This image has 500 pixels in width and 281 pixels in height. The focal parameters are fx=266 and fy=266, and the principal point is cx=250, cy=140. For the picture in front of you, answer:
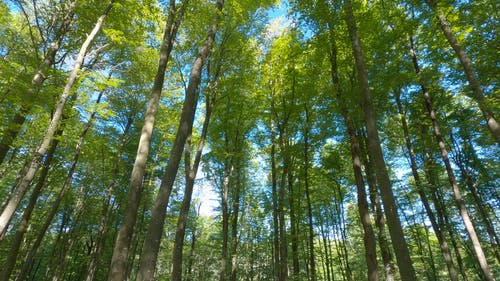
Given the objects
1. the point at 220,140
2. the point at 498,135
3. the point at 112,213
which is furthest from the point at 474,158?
the point at 112,213

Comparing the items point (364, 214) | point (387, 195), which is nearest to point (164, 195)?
point (387, 195)

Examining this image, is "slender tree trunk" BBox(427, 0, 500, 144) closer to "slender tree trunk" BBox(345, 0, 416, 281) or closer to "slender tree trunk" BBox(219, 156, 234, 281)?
"slender tree trunk" BBox(345, 0, 416, 281)

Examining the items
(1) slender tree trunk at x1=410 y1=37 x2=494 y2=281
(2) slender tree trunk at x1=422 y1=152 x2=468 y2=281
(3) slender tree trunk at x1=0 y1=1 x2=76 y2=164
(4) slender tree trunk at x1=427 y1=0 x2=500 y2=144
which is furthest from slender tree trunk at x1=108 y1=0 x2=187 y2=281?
(2) slender tree trunk at x1=422 y1=152 x2=468 y2=281

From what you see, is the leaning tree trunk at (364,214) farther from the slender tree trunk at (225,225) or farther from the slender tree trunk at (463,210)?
the slender tree trunk at (225,225)

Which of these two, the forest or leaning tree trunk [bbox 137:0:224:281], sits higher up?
the forest

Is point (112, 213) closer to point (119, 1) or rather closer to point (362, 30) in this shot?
point (119, 1)

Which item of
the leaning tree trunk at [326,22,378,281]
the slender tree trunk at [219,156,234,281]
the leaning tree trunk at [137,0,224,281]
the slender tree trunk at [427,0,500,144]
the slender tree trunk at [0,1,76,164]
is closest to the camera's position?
the leaning tree trunk at [137,0,224,281]

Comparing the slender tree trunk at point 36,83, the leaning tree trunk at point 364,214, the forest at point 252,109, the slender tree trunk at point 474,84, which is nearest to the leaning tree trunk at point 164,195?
the forest at point 252,109

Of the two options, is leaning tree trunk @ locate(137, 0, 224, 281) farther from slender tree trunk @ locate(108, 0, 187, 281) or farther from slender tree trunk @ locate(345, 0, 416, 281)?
slender tree trunk @ locate(345, 0, 416, 281)

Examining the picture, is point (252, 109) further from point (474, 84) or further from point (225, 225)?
point (474, 84)

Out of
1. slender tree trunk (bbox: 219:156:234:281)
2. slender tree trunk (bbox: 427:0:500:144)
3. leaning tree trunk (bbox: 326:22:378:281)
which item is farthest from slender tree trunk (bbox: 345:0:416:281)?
slender tree trunk (bbox: 219:156:234:281)

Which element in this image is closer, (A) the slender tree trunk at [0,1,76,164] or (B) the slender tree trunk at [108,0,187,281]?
(B) the slender tree trunk at [108,0,187,281]

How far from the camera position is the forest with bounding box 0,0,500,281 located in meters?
7.84

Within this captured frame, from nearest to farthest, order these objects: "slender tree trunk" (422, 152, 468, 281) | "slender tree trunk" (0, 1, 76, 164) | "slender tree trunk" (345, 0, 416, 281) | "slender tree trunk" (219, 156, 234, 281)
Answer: "slender tree trunk" (345, 0, 416, 281) → "slender tree trunk" (0, 1, 76, 164) → "slender tree trunk" (422, 152, 468, 281) → "slender tree trunk" (219, 156, 234, 281)
